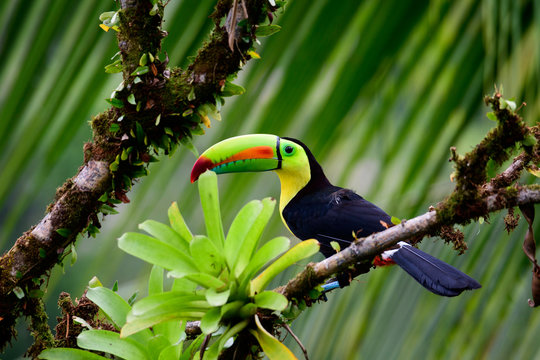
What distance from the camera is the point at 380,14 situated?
195cm

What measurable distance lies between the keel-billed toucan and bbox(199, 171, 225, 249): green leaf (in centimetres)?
90

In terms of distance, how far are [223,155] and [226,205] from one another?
66cm

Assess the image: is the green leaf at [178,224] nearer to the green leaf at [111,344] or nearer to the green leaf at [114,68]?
the green leaf at [111,344]

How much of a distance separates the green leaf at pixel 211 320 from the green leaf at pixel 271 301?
0.33 feet

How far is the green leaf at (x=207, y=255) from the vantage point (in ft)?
4.54

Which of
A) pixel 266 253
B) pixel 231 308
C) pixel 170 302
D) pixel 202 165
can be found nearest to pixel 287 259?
pixel 266 253

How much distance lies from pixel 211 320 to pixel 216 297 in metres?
0.08

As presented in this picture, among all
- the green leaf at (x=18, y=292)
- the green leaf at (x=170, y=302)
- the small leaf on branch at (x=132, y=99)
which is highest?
the small leaf on branch at (x=132, y=99)

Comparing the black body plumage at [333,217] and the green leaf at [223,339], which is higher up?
the black body plumage at [333,217]

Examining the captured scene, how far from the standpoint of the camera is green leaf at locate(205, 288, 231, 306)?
1.34 m

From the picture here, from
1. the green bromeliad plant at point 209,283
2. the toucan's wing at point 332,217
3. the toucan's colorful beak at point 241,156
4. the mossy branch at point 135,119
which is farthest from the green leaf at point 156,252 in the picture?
the toucan's wing at point 332,217

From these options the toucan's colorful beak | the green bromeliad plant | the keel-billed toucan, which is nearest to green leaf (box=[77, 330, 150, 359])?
the green bromeliad plant

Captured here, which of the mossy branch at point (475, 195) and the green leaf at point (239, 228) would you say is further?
the green leaf at point (239, 228)

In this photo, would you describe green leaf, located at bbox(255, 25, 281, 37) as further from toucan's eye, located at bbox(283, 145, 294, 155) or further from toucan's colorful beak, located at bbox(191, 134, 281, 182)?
toucan's eye, located at bbox(283, 145, 294, 155)
